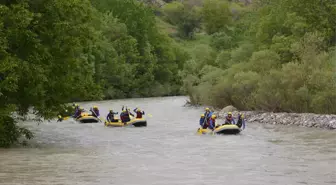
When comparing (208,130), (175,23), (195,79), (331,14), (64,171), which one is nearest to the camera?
(64,171)

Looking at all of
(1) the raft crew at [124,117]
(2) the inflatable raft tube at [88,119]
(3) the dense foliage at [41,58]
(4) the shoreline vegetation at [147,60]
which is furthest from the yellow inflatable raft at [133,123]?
(3) the dense foliage at [41,58]

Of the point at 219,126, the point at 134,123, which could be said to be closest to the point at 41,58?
the point at 219,126

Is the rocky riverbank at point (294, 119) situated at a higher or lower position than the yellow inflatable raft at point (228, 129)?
higher

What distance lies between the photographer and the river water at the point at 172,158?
746 inches

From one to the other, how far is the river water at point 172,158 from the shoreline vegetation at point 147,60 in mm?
2166

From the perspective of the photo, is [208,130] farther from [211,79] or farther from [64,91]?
[211,79]

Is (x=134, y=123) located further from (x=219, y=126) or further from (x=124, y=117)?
(x=219, y=126)

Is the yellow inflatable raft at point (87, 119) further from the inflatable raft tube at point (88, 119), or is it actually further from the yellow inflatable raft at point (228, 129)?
the yellow inflatable raft at point (228, 129)

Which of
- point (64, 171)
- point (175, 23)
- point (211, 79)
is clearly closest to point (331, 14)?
point (211, 79)

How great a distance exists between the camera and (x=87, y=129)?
124 feet

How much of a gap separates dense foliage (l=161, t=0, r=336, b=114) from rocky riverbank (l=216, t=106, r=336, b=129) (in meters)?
1.32

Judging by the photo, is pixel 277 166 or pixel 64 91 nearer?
pixel 277 166

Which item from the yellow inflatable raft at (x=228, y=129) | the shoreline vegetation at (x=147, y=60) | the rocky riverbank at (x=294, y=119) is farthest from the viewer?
the rocky riverbank at (x=294, y=119)

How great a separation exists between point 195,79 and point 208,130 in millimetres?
30243
